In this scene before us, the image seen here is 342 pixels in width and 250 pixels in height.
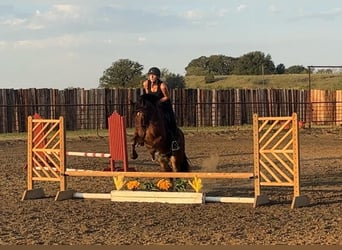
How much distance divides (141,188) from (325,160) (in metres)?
7.73

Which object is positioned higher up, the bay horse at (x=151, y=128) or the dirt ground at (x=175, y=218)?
the bay horse at (x=151, y=128)

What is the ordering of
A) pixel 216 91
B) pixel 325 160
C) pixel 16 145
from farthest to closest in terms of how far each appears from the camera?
pixel 216 91 < pixel 16 145 < pixel 325 160

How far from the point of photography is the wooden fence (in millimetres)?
31391

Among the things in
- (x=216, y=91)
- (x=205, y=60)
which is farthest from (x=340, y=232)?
(x=205, y=60)

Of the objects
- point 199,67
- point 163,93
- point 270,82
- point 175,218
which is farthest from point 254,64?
point 175,218

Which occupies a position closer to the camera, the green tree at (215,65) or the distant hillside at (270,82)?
the distant hillside at (270,82)

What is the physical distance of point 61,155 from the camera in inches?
440

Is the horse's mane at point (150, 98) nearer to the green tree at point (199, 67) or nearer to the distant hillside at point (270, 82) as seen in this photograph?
the distant hillside at point (270, 82)

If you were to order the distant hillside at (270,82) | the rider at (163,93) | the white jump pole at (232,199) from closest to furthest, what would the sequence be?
the white jump pole at (232,199) → the rider at (163,93) → the distant hillside at (270,82)

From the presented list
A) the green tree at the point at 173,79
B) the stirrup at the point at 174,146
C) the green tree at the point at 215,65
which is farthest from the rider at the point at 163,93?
the green tree at the point at 215,65

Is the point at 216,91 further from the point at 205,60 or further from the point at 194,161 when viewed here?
the point at 205,60

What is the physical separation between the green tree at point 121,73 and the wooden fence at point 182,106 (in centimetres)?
1729

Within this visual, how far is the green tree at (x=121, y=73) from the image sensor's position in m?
52.4

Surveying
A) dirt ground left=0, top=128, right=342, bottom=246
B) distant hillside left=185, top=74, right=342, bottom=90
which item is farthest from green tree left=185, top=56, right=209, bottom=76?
dirt ground left=0, top=128, right=342, bottom=246
